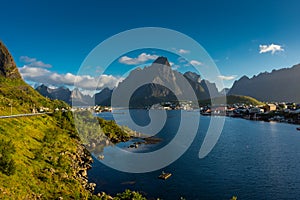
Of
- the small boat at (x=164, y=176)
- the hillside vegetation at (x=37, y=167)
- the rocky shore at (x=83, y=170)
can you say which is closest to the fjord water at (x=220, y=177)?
the small boat at (x=164, y=176)

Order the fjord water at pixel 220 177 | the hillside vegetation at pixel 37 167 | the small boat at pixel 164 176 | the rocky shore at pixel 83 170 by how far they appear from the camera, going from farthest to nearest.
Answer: the small boat at pixel 164 176, the rocky shore at pixel 83 170, the fjord water at pixel 220 177, the hillside vegetation at pixel 37 167

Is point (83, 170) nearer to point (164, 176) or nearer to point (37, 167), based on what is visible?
point (37, 167)

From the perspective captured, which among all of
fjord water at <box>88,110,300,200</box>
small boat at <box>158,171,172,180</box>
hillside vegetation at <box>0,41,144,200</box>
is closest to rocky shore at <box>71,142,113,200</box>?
hillside vegetation at <box>0,41,144,200</box>

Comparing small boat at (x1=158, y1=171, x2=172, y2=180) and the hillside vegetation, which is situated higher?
the hillside vegetation

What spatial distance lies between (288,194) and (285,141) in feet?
182

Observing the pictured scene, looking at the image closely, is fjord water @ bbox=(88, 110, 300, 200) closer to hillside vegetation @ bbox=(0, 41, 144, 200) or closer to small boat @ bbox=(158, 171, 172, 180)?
small boat @ bbox=(158, 171, 172, 180)

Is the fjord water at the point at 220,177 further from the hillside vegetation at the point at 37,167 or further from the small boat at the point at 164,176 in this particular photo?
the hillside vegetation at the point at 37,167

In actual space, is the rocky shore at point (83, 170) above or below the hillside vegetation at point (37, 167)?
below

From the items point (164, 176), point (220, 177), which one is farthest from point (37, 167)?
point (220, 177)

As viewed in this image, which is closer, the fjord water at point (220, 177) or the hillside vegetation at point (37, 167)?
the hillside vegetation at point (37, 167)

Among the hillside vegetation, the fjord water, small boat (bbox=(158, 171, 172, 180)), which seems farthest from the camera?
small boat (bbox=(158, 171, 172, 180))

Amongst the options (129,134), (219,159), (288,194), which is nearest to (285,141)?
(219,159)

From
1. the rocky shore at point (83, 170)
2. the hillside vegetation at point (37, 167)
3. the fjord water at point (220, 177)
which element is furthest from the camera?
the rocky shore at point (83, 170)

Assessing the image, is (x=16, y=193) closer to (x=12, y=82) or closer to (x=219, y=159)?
(x=219, y=159)
